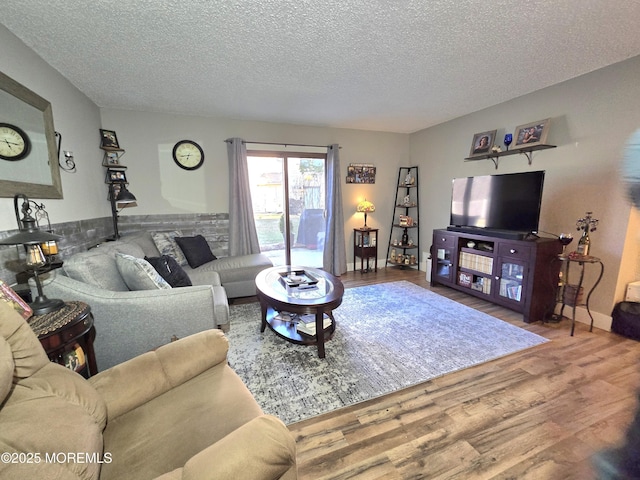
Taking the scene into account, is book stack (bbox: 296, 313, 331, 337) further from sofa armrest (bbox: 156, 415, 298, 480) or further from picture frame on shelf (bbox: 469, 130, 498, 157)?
picture frame on shelf (bbox: 469, 130, 498, 157)

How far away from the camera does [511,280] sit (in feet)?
9.89

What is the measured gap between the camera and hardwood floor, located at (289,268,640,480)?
56.1 inches

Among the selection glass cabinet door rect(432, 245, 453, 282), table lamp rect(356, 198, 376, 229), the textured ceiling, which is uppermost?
the textured ceiling

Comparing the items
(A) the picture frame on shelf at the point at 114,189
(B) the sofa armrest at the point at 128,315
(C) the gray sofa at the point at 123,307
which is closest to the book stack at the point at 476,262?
(C) the gray sofa at the point at 123,307

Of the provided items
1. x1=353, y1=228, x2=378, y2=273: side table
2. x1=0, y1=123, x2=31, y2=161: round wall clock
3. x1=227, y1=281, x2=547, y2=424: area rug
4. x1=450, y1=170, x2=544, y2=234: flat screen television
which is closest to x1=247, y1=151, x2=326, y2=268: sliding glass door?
x1=353, y1=228, x2=378, y2=273: side table

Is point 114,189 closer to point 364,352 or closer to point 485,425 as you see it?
point 364,352

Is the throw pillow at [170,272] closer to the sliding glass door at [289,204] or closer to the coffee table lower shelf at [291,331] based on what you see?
the coffee table lower shelf at [291,331]

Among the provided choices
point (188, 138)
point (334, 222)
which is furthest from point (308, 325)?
point (188, 138)

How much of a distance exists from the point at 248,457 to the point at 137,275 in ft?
5.47

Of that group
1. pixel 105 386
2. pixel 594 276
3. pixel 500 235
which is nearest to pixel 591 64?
pixel 500 235

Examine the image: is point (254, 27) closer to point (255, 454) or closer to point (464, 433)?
point (255, 454)

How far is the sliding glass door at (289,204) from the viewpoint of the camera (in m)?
4.31

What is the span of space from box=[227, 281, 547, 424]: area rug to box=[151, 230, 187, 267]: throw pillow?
906mm

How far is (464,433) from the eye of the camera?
1.60m
